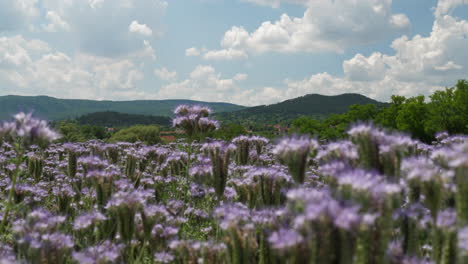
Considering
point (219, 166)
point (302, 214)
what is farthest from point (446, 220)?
point (219, 166)

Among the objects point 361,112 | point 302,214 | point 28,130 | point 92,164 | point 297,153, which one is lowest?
point 92,164

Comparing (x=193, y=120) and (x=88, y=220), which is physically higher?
(x=193, y=120)

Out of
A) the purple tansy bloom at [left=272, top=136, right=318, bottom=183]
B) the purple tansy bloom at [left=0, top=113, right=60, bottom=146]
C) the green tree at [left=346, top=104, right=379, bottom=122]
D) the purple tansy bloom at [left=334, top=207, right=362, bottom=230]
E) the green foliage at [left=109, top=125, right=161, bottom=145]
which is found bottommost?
the green foliage at [left=109, top=125, right=161, bottom=145]

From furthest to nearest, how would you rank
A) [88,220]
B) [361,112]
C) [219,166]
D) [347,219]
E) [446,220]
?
[361,112]
[219,166]
[88,220]
[446,220]
[347,219]

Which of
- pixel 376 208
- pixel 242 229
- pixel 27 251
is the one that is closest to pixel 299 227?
pixel 376 208

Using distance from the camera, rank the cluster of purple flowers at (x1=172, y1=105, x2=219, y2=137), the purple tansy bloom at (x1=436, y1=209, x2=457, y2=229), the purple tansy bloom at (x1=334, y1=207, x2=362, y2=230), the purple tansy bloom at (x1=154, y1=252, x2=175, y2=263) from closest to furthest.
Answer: the purple tansy bloom at (x1=334, y1=207, x2=362, y2=230) < the purple tansy bloom at (x1=436, y1=209, x2=457, y2=229) < the purple tansy bloom at (x1=154, y1=252, x2=175, y2=263) < the cluster of purple flowers at (x1=172, y1=105, x2=219, y2=137)

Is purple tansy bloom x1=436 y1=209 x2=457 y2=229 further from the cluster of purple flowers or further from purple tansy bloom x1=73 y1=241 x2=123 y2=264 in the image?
the cluster of purple flowers

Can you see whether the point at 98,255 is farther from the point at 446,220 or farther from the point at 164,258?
the point at 446,220

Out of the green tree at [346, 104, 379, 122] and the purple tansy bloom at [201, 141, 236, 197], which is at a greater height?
the green tree at [346, 104, 379, 122]

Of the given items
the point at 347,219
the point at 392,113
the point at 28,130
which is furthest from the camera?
the point at 392,113

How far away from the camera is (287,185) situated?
5168 mm

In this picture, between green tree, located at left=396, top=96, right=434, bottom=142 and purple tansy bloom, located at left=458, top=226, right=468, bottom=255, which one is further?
green tree, located at left=396, top=96, right=434, bottom=142

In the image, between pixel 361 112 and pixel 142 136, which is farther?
pixel 361 112

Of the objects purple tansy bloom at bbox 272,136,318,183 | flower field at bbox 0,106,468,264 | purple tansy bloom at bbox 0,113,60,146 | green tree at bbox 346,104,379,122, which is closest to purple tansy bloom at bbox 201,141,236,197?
flower field at bbox 0,106,468,264
